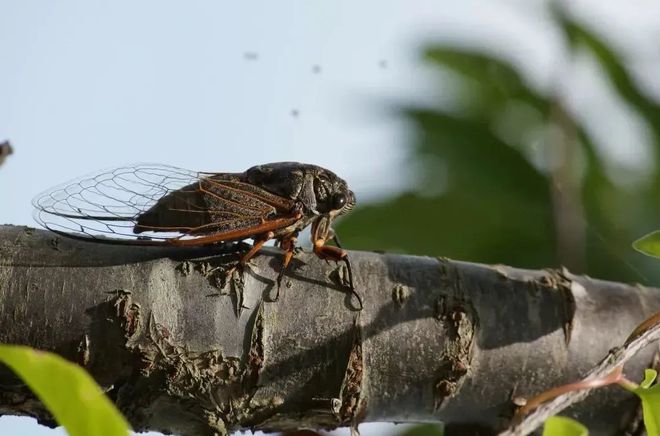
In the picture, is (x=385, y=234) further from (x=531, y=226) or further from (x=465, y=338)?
(x=465, y=338)

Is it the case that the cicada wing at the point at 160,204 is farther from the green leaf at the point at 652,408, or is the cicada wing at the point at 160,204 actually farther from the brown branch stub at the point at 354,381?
the green leaf at the point at 652,408

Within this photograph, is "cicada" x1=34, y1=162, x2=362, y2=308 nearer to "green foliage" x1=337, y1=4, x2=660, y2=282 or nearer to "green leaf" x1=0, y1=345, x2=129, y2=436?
"green leaf" x1=0, y1=345, x2=129, y2=436

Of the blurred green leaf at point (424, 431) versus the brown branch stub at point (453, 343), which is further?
the blurred green leaf at point (424, 431)

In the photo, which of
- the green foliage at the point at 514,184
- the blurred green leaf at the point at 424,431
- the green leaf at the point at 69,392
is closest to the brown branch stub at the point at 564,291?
the green foliage at the point at 514,184

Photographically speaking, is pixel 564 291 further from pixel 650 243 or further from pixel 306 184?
pixel 306 184

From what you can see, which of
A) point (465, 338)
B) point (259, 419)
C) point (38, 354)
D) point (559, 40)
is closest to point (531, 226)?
point (559, 40)

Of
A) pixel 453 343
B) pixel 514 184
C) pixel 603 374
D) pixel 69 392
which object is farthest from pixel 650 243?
pixel 514 184
